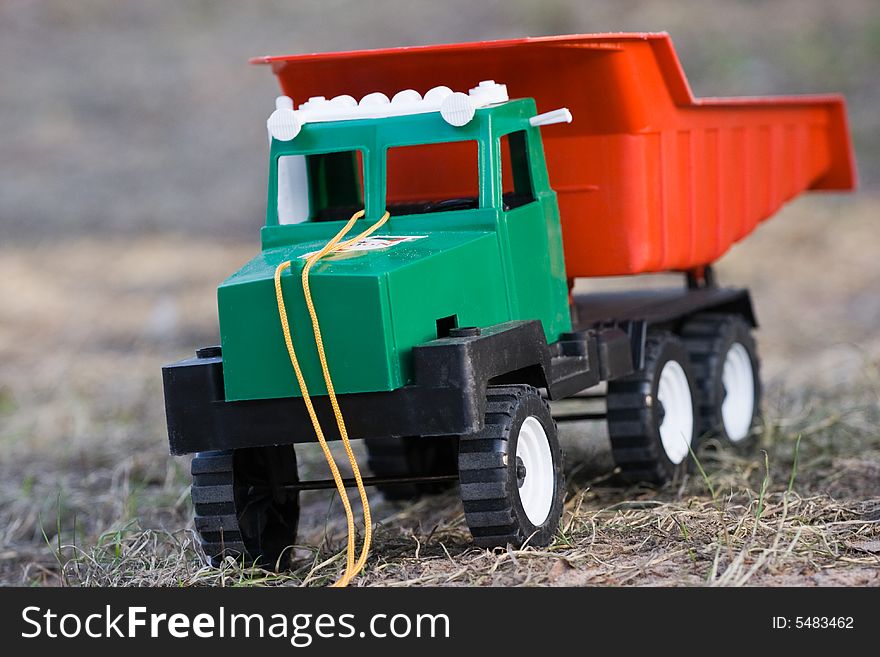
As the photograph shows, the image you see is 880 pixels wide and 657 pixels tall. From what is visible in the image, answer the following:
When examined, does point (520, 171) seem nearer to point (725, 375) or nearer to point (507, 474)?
point (507, 474)

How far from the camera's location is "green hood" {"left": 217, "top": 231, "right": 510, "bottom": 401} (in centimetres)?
524

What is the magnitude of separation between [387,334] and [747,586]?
1593 mm

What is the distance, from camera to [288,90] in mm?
7191

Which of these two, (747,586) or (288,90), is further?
(288,90)

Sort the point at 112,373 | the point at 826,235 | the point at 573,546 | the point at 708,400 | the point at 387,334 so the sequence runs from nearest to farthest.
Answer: the point at 387,334
the point at 573,546
the point at 708,400
the point at 112,373
the point at 826,235

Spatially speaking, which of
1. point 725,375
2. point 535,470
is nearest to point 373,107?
point 535,470

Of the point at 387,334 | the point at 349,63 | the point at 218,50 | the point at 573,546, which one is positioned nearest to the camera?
the point at 387,334

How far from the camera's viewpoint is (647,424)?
7070mm

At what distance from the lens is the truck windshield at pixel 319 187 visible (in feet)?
21.5

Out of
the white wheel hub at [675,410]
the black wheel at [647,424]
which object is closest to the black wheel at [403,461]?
the black wheel at [647,424]

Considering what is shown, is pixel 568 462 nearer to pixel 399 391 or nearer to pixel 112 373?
pixel 399 391
